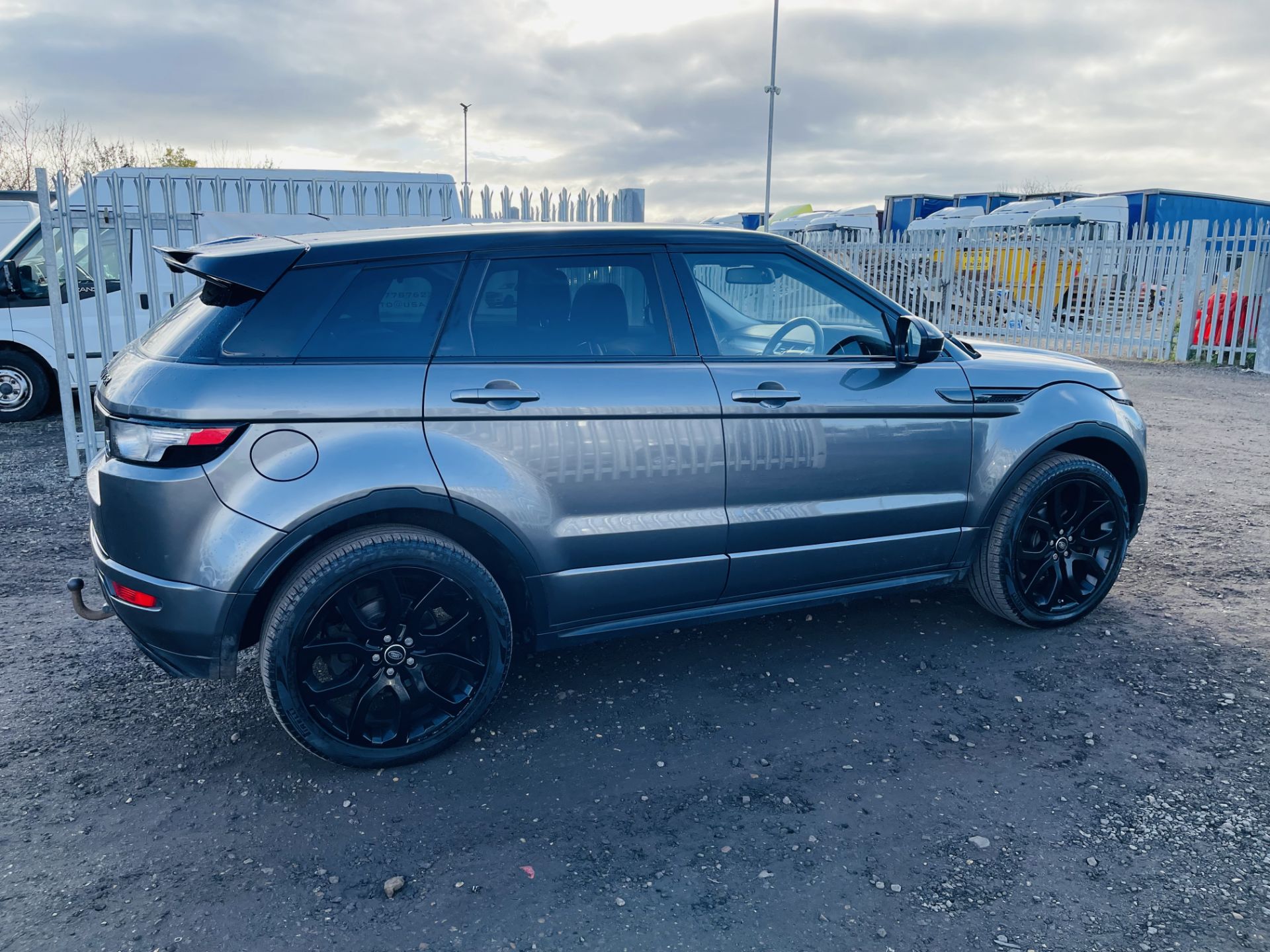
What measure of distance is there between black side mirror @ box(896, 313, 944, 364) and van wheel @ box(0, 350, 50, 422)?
9.57 metres

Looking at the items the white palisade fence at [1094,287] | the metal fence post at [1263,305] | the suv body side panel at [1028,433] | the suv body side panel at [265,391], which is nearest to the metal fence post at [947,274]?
the white palisade fence at [1094,287]

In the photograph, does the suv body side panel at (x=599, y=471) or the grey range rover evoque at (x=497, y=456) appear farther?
the suv body side panel at (x=599, y=471)

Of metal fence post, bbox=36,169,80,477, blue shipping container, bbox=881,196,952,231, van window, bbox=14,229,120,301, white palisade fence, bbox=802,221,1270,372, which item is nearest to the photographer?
metal fence post, bbox=36,169,80,477

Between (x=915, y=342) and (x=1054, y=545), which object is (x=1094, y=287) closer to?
(x=1054, y=545)

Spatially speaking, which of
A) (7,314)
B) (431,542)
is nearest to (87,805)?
(431,542)

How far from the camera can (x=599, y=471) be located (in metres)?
3.27

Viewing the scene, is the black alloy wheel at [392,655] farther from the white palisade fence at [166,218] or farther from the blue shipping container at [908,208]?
the blue shipping container at [908,208]

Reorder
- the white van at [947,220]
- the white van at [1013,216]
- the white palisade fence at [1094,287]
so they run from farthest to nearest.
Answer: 1. the white van at [947,220]
2. the white van at [1013,216]
3. the white palisade fence at [1094,287]

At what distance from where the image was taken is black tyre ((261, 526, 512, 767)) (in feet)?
9.75

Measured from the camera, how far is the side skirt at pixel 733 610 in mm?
3473

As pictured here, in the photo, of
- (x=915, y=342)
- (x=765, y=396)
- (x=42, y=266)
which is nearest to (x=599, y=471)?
(x=765, y=396)

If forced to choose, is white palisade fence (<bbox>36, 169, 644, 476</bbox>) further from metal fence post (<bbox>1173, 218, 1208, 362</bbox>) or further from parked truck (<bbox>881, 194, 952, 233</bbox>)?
parked truck (<bbox>881, 194, 952, 233</bbox>)

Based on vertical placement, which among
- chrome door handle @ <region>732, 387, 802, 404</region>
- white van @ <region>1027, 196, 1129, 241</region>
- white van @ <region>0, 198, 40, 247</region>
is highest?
white van @ <region>1027, 196, 1129, 241</region>

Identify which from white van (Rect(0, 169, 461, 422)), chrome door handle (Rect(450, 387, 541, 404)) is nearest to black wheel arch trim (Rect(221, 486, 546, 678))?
chrome door handle (Rect(450, 387, 541, 404))
